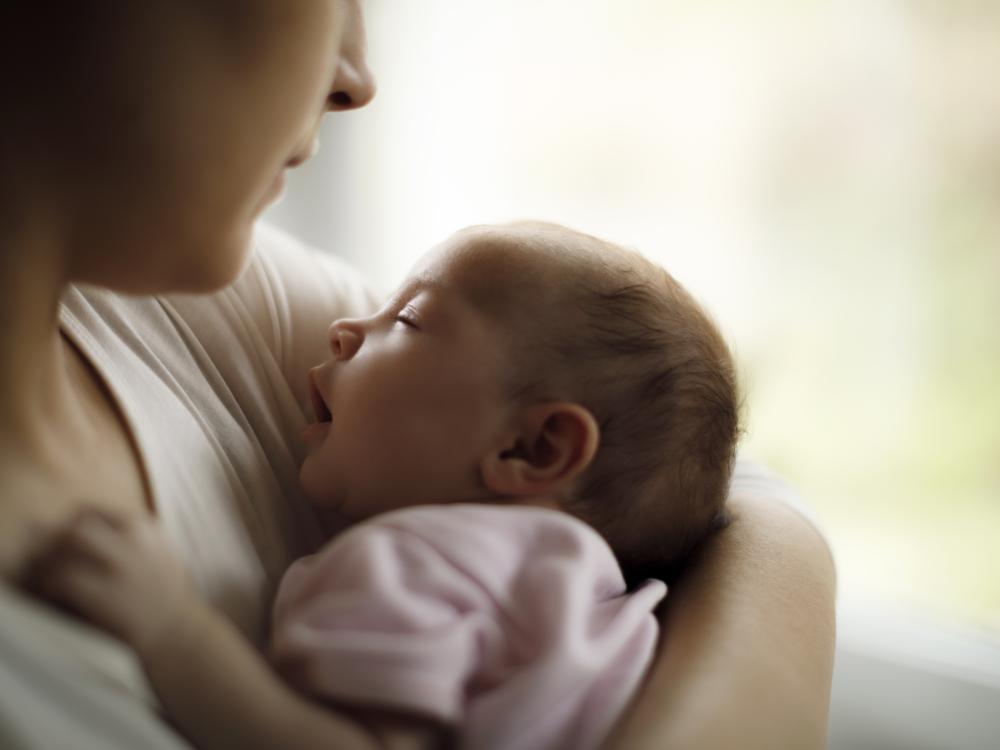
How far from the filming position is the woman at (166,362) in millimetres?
597

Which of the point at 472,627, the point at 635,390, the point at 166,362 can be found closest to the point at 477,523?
the point at 472,627

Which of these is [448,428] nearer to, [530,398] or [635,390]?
[530,398]

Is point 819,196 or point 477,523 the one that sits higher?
point 819,196

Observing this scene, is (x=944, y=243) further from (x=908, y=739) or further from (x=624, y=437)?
(x=624, y=437)

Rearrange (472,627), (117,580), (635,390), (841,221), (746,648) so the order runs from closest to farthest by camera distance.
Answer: (117,580)
(472,627)
(746,648)
(635,390)
(841,221)

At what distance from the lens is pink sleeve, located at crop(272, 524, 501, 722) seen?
0.69 m

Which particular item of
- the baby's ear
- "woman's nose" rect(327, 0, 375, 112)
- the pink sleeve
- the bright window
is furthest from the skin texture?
the bright window

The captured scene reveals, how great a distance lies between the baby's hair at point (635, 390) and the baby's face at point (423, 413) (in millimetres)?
43

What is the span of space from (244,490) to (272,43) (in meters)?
0.43

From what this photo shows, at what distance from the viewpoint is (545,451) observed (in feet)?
3.08

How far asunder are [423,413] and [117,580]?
0.37 metres

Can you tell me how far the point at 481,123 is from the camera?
218 centimetres

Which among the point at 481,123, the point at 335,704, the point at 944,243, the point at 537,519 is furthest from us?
the point at 481,123

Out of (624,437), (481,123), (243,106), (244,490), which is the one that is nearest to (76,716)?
(244,490)
